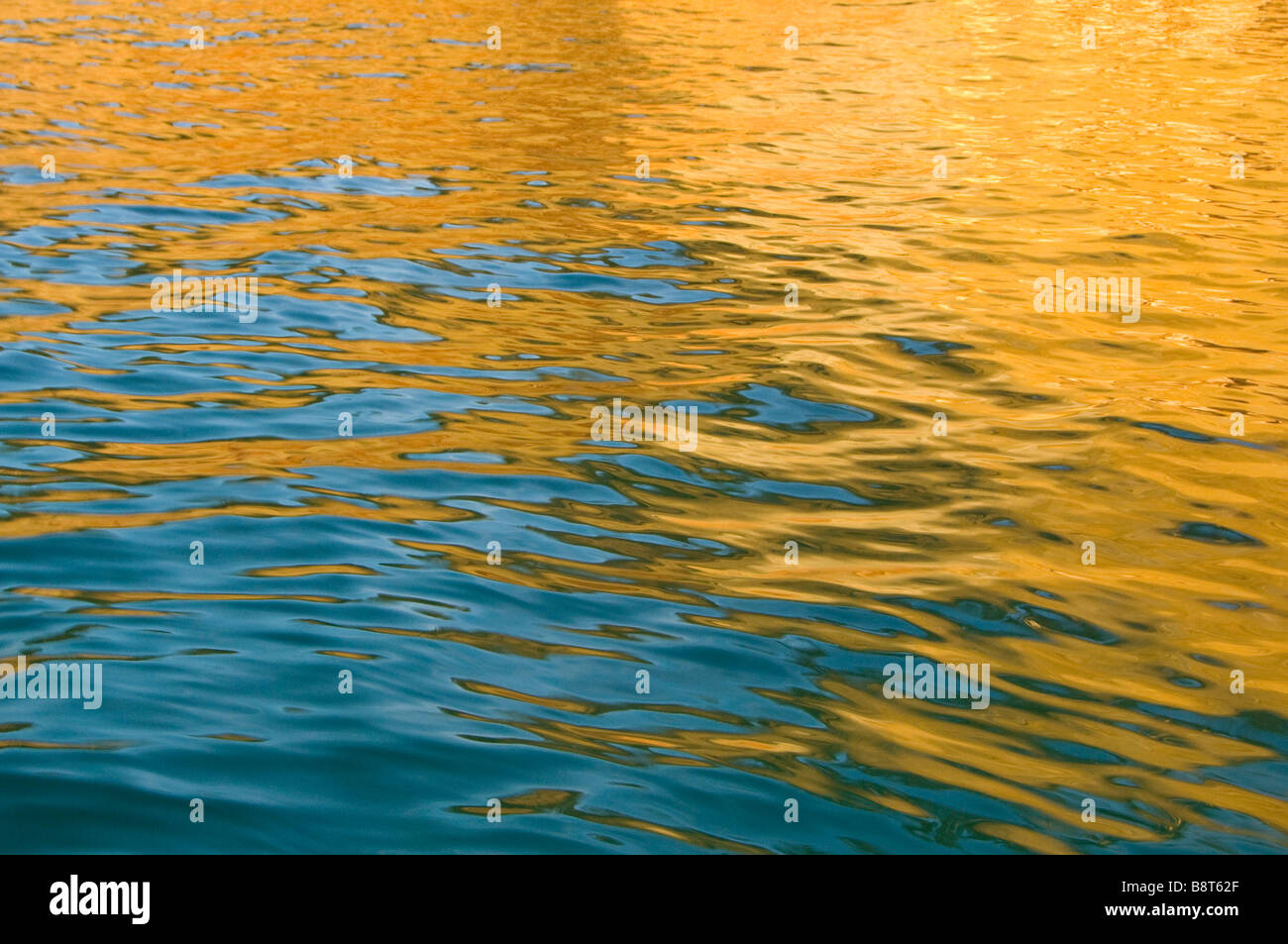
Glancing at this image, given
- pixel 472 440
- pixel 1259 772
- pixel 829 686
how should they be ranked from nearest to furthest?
pixel 1259 772, pixel 829 686, pixel 472 440

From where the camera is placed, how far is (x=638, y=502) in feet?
22.4

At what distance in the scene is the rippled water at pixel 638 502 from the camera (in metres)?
4.56

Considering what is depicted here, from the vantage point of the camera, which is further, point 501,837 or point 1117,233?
point 1117,233

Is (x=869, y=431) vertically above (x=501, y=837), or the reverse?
(x=869, y=431)

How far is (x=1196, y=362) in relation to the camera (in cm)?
910

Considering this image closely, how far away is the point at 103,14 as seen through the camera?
27812 millimetres

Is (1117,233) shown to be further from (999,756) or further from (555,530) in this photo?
(999,756)

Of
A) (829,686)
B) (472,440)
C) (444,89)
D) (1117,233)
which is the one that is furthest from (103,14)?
(829,686)

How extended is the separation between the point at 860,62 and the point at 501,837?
22.4m

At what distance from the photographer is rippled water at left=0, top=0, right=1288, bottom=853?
4562 millimetres

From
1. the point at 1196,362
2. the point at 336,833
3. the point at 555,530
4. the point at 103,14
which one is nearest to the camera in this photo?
the point at 336,833
